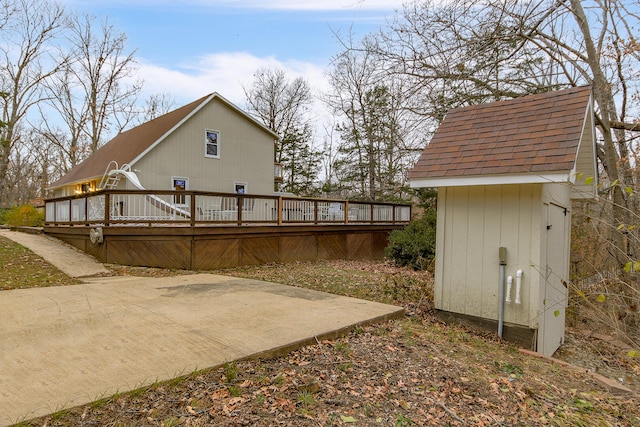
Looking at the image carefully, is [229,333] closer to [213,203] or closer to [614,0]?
[213,203]

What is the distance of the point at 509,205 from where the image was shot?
4.73 meters

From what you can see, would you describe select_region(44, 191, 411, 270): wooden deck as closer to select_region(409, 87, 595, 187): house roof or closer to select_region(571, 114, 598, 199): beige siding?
select_region(409, 87, 595, 187): house roof

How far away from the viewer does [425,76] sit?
28.6ft

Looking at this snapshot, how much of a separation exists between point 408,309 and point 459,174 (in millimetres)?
2233

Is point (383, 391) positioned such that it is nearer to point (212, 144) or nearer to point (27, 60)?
point (212, 144)

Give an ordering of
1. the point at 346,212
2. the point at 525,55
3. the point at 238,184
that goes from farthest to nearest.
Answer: the point at 238,184
the point at 346,212
the point at 525,55

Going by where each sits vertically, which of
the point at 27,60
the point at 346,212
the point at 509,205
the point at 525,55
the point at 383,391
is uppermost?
the point at 27,60

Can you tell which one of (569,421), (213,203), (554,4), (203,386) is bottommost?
(569,421)

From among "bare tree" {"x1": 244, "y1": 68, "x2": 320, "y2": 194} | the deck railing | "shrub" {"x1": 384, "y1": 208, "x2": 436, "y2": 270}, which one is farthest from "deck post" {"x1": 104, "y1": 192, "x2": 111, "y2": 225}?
"bare tree" {"x1": 244, "y1": 68, "x2": 320, "y2": 194}

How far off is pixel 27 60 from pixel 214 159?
14.9 metres

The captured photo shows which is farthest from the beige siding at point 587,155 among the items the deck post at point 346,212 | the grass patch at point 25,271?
the grass patch at point 25,271

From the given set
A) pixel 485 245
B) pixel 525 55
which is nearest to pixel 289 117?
pixel 525 55

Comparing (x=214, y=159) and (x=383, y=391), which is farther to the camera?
(x=214, y=159)

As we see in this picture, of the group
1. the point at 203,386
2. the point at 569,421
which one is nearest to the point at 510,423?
the point at 569,421
